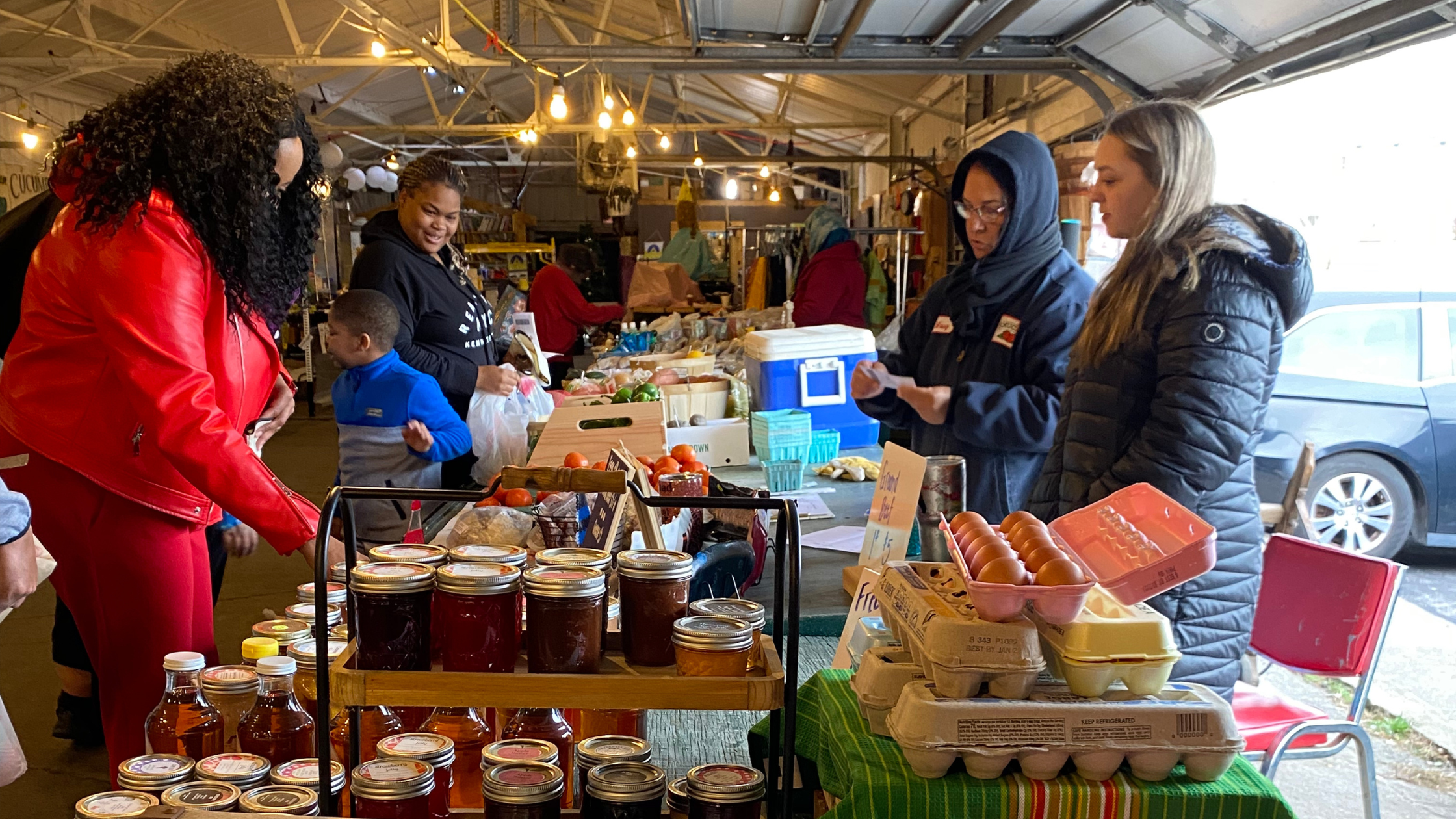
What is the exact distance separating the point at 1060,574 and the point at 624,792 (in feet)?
1.85

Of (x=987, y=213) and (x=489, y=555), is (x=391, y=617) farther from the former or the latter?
(x=987, y=213)

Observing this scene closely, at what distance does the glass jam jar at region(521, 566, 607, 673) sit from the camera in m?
1.20

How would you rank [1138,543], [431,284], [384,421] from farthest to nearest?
[431,284] → [384,421] → [1138,543]

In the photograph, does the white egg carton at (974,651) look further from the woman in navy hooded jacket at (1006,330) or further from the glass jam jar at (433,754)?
the woman in navy hooded jacket at (1006,330)

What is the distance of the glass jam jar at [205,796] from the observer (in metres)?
1.24

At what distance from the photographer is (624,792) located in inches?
48.8

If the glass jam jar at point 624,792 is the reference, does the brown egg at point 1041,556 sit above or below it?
above

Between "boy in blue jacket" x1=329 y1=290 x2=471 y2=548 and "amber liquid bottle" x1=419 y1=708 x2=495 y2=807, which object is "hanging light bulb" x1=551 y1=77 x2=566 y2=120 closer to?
"boy in blue jacket" x1=329 y1=290 x2=471 y2=548

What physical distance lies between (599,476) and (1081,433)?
104 cm

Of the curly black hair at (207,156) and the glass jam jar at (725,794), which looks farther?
the curly black hair at (207,156)

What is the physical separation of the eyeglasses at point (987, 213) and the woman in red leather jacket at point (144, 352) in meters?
1.62

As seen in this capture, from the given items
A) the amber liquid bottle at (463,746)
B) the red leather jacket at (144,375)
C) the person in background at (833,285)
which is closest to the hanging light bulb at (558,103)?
the person in background at (833,285)

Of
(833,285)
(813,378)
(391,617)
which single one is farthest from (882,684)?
(833,285)

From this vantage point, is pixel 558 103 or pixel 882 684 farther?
pixel 558 103
